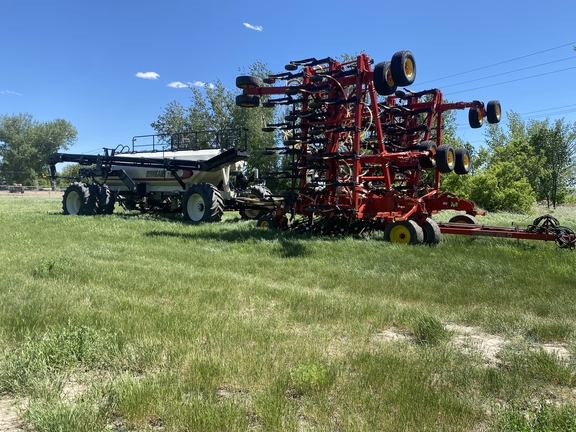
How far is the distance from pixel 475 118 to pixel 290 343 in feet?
40.1

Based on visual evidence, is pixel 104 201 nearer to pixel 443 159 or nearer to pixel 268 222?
pixel 268 222

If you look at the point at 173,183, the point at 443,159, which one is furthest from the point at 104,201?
the point at 443,159

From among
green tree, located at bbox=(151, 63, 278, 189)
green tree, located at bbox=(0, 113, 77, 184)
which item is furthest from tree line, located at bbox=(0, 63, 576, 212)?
green tree, located at bbox=(0, 113, 77, 184)

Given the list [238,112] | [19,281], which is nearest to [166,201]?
[19,281]

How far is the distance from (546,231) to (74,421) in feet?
28.5

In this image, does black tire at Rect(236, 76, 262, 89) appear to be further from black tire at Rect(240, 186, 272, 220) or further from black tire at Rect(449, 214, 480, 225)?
black tire at Rect(449, 214, 480, 225)

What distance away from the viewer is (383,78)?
984 centimetres

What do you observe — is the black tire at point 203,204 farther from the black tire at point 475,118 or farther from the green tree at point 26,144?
the green tree at point 26,144

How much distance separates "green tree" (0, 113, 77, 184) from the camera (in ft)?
251

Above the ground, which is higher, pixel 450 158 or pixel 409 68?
pixel 409 68

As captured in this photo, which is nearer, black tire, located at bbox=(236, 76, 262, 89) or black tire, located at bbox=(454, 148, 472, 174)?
black tire, located at bbox=(236, 76, 262, 89)

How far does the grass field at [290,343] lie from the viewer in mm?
2635

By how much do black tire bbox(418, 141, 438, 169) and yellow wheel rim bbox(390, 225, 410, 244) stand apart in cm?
267

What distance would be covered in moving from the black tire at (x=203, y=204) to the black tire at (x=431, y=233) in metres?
6.67
